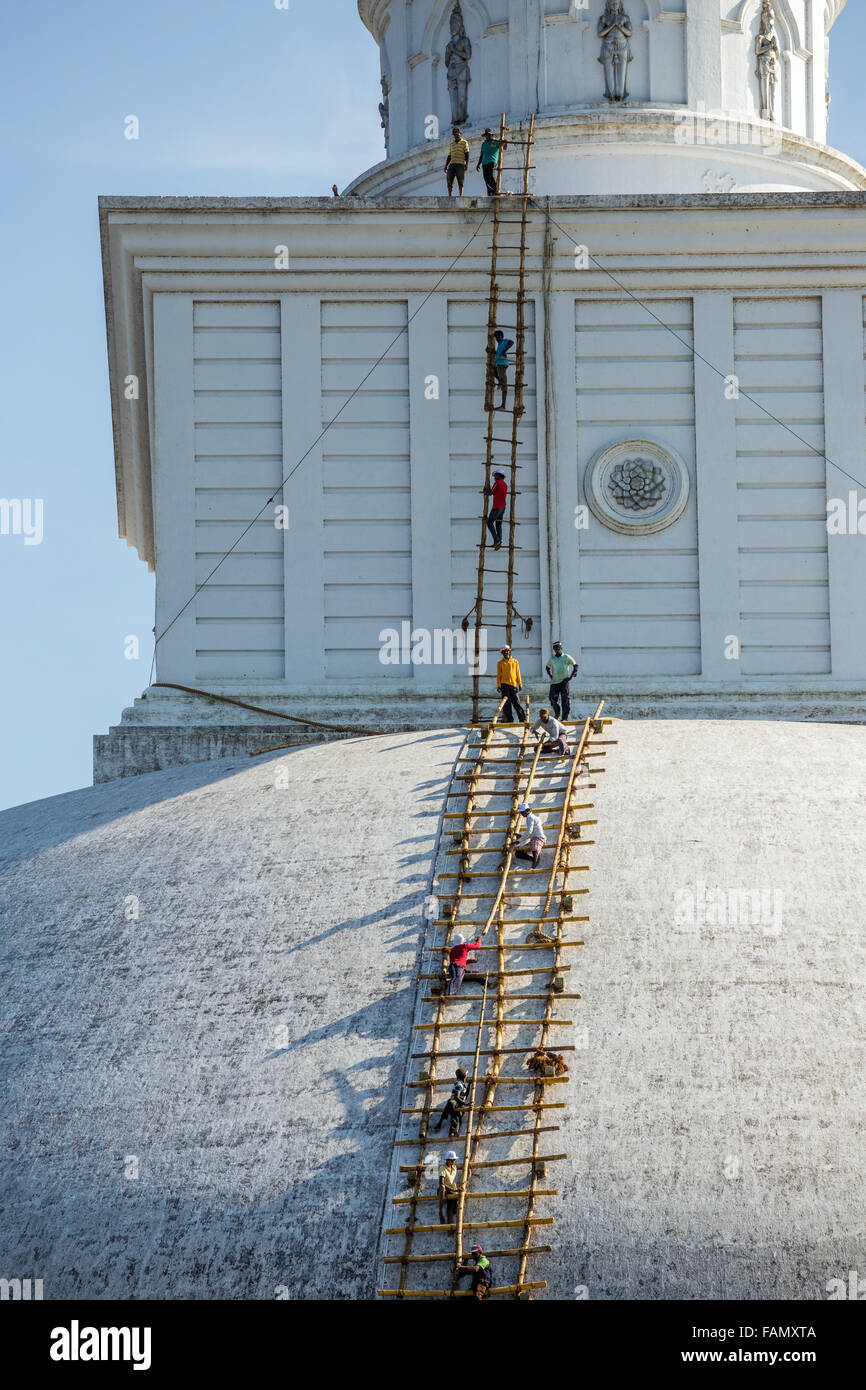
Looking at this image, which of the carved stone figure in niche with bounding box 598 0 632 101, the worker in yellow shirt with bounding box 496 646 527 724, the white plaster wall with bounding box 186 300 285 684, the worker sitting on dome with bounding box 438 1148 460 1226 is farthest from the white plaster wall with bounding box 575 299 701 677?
the worker sitting on dome with bounding box 438 1148 460 1226

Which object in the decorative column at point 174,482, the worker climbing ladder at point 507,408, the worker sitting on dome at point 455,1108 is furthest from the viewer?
the decorative column at point 174,482

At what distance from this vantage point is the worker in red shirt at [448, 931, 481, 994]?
16281mm

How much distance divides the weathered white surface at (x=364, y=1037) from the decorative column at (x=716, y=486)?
452 cm

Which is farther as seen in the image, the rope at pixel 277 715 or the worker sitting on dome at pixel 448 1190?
the rope at pixel 277 715

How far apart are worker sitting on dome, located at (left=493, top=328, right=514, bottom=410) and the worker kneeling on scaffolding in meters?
14.6

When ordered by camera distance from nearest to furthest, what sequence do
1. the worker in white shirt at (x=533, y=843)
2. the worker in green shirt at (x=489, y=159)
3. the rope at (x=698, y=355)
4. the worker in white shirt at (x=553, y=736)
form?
the worker in white shirt at (x=533, y=843) < the worker in white shirt at (x=553, y=736) < the rope at (x=698, y=355) < the worker in green shirt at (x=489, y=159)

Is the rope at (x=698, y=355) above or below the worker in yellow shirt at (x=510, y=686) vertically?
above

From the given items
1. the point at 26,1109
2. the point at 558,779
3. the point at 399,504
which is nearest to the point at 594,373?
the point at 399,504

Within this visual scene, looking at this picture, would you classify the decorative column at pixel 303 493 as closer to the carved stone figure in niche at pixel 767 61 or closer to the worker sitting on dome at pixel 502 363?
the worker sitting on dome at pixel 502 363

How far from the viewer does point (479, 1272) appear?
13.4m

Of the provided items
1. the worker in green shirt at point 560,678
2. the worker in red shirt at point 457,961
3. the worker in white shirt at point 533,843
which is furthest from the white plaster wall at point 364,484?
the worker in red shirt at point 457,961

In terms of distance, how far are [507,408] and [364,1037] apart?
12294 millimetres

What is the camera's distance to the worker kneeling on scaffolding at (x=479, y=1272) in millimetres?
13258

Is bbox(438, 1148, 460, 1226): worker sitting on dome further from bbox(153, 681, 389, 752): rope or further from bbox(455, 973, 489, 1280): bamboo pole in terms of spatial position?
bbox(153, 681, 389, 752): rope
